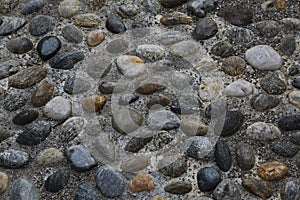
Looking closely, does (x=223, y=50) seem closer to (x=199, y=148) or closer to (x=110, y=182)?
(x=199, y=148)

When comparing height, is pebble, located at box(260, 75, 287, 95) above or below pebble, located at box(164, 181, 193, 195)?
above

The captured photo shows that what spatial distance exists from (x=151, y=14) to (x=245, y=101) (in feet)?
1.21

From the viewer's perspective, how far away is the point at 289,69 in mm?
1246

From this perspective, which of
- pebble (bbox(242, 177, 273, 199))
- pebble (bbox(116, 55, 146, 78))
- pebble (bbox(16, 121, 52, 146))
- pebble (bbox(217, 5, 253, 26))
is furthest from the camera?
pebble (bbox(217, 5, 253, 26))

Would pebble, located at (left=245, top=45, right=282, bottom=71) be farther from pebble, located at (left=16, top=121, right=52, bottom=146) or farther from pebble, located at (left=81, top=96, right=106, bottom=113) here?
pebble, located at (left=16, top=121, right=52, bottom=146)

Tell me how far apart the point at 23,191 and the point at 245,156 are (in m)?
0.45

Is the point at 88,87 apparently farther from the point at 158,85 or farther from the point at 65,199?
the point at 65,199

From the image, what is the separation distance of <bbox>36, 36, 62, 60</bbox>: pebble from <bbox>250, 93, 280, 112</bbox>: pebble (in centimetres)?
49

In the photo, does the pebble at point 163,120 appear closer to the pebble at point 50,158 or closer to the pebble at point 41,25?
the pebble at point 50,158

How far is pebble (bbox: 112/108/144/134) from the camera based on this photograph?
45.1 inches

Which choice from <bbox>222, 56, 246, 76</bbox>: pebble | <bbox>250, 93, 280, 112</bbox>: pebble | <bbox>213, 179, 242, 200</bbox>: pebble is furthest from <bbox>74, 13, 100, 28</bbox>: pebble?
<bbox>213, 179, 242, 200</bbox>: pebble

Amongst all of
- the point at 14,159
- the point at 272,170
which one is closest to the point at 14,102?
the point at 14,159

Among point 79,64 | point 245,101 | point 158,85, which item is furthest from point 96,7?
point 245,101

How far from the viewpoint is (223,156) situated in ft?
3.58
